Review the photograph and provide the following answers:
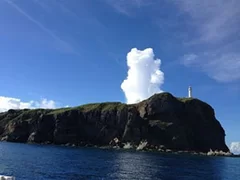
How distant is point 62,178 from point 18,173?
868 cm

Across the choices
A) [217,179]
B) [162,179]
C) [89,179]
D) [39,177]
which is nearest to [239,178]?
[217,179]

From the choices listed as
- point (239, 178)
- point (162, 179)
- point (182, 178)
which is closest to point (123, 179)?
point (162, 179)

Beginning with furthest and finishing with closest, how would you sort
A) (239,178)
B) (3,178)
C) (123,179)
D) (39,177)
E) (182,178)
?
(239,178) < (182,178) < (123,179) < (39,177) < (3,178)

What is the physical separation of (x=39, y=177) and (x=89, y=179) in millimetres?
8659

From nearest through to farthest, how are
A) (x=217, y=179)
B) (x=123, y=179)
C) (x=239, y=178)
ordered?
(x=123, y=179), (x=217, y=179), (x=239, y=178)

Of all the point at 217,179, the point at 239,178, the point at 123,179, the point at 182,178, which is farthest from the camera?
the point at 239,178

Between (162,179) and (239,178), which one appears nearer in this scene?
(162,179)

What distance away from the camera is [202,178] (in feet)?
240

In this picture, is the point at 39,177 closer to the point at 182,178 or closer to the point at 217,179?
the point at 182,178

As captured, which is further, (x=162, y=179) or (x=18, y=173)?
(x=162, y=179)

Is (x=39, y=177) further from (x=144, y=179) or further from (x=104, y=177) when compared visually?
(x=144, y=179)

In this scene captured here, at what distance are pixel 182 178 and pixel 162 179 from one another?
248 inches

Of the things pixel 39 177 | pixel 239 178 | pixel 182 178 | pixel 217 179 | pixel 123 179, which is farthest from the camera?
pixel 239 178

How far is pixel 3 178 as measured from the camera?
2322cm
